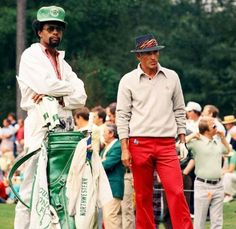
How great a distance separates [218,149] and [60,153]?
4.70 metres

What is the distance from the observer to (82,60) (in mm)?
52938

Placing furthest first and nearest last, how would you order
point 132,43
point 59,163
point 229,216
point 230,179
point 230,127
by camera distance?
1. point 132,43
2. point 230,127
3. point 230,179
4. point 229,216
5. point 59,163

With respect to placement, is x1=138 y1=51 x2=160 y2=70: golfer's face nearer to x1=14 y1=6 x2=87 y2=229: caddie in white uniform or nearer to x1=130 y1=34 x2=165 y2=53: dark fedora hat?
x1=130 y1=34 x2=165 y2=53: dark fedora hat

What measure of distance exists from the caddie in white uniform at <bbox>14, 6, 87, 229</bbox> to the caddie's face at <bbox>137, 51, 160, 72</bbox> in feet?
3.34

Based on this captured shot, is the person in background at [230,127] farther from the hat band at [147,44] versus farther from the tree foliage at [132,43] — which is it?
the tree foliage at [132,43]

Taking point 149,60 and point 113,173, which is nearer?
point 149,60

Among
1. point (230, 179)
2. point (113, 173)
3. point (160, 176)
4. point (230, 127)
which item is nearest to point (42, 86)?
point (160, 176)

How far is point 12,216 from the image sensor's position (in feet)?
60.7

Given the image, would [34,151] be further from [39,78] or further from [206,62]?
[206,62]

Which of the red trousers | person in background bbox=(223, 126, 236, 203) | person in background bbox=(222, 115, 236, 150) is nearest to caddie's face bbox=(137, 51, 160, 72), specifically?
the red trousers

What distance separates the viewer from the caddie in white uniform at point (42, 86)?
1146cm

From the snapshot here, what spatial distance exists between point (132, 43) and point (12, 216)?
44227 millimetres

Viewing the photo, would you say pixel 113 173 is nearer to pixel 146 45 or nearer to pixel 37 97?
pixel 146 45

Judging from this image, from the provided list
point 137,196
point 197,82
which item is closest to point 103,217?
point 137,196
